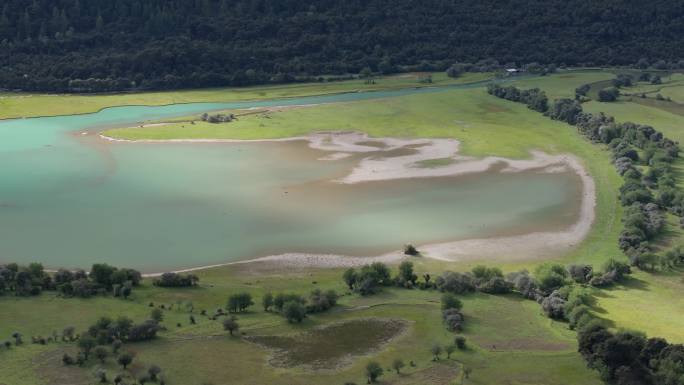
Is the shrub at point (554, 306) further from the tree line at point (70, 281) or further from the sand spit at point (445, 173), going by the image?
the tree line at point (70, 281)

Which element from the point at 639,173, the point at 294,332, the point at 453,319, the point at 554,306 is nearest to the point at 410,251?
the point at 453,319

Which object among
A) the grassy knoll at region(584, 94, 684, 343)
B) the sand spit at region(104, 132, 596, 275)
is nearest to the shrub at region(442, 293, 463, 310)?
the grassy knoll at region(584, 94, 684, 343)

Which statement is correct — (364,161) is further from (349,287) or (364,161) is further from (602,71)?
(602,71)

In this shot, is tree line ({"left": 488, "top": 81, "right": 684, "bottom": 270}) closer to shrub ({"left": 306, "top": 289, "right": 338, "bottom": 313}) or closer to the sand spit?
the sand spit

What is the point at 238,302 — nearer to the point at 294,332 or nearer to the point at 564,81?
the point at 294,332

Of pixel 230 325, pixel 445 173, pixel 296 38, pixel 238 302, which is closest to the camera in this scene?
pixel 230 325

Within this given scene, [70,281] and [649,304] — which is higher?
[70,281]
